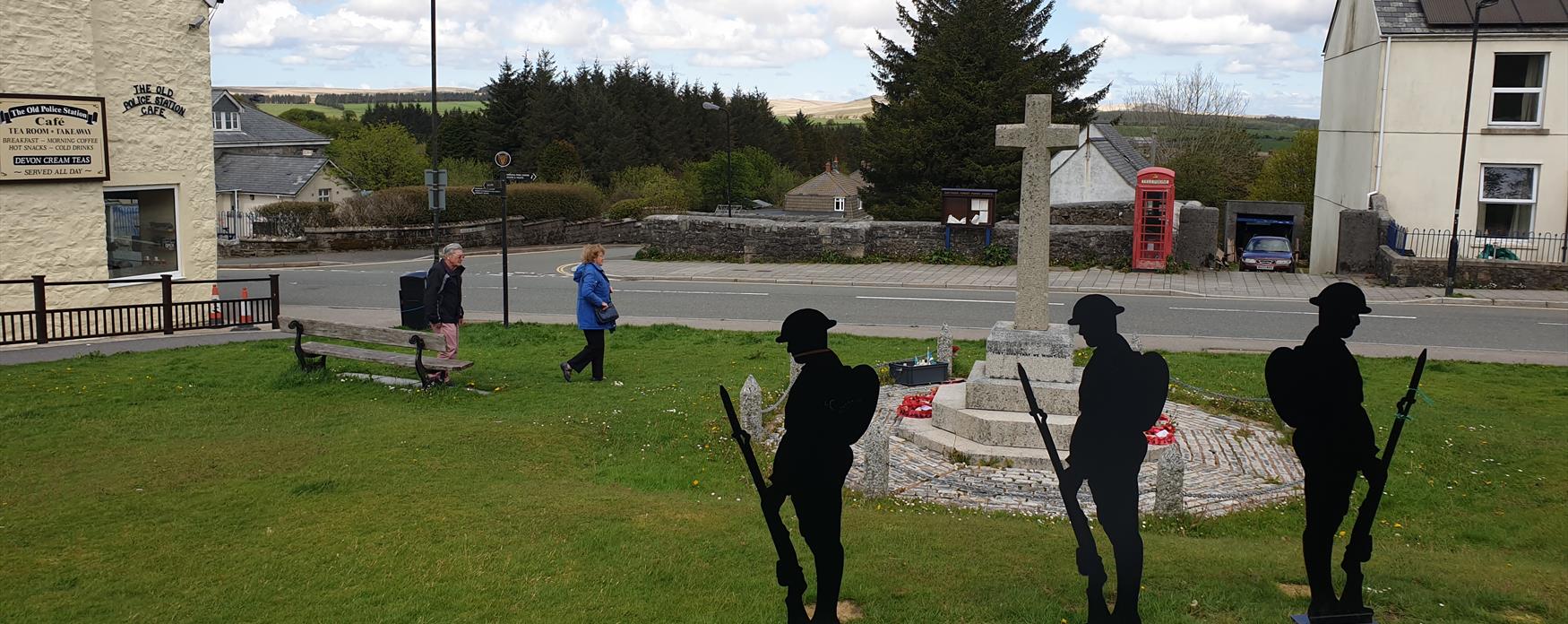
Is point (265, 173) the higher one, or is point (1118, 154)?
point (1118, 154)

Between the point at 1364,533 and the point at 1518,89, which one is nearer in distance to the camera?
the point at 1364,533

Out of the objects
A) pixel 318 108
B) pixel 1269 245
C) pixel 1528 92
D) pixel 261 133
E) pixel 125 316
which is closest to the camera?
pixel 125 316

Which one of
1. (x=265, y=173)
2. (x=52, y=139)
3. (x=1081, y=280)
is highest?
(x=265, y=173)

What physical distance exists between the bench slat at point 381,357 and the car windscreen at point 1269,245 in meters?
25.6

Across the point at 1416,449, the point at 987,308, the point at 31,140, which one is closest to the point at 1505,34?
the point at 987,308

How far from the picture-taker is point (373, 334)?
44.9 feet

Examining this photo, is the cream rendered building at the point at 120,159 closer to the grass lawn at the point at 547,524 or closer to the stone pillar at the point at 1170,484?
the grass lawn at the point at 547,524

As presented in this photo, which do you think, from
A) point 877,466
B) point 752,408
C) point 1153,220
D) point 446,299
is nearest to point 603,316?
point 446,299

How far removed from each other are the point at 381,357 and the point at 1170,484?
9.02 meters

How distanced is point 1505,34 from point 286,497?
2769 cm

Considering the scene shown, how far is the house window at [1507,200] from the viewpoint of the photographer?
26.6m

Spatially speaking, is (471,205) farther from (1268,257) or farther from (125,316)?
(1268,257)

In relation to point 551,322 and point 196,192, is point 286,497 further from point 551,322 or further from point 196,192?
point 196,192

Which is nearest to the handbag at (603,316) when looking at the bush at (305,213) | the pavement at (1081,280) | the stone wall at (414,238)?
the pavement at (1081,280)
